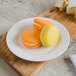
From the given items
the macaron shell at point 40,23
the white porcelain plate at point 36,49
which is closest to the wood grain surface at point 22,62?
the white porcelain plate at point 36,49

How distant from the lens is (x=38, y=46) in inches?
17.8

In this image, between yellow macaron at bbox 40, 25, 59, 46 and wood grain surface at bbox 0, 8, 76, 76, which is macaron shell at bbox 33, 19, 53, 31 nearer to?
yellow macaron at bbox 40, 25, 59, 46

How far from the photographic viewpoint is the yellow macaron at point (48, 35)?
0.42m

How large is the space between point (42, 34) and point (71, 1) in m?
0.31

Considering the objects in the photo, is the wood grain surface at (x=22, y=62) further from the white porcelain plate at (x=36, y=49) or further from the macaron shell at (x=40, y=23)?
the macaron shell at (x=40, y=23)

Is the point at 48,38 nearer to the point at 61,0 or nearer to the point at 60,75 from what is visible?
the point at 60,75

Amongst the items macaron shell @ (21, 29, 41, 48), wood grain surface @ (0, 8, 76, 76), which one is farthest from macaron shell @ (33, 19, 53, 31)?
wood grain surface @ (0, 8, 76, 76)

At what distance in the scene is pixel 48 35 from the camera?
42cm

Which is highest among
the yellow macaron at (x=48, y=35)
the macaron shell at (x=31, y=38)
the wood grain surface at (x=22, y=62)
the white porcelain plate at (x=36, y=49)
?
the yellow macaron at (x=48, y=35)

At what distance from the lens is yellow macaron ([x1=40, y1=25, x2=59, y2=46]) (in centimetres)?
42

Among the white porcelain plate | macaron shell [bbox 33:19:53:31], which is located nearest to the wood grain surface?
the white porcelain plate

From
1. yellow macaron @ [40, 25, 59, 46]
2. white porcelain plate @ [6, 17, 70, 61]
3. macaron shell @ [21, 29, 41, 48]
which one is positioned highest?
yellow macaron @ [40, 25, 59, 46]

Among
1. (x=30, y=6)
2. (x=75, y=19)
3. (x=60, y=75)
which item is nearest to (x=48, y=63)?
(x=60, y=75)

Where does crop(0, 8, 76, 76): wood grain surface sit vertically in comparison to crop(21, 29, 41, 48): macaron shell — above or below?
below
